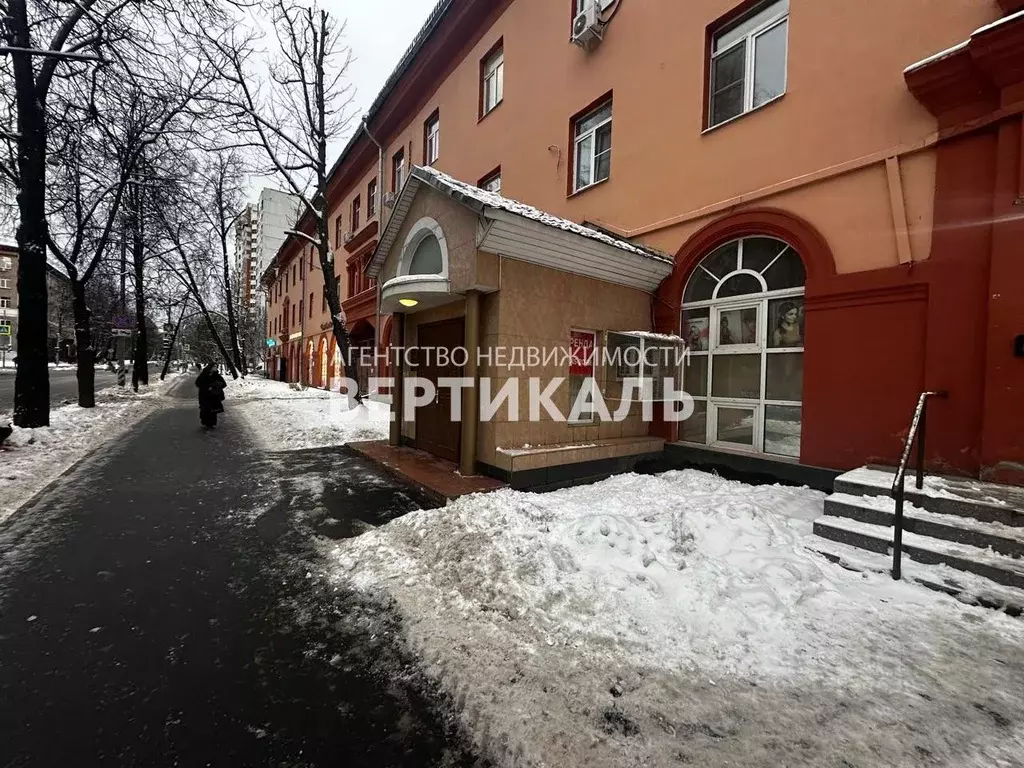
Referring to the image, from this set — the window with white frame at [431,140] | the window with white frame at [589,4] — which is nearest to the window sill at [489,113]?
the window with white frame at [589,4]

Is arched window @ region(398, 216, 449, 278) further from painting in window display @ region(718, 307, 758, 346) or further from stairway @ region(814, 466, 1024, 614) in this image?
stairway @ region(814, 466, 1024, 614)

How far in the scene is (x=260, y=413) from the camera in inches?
570

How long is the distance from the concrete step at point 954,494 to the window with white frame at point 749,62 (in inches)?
206

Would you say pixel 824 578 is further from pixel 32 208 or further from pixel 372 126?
pixel 372 126

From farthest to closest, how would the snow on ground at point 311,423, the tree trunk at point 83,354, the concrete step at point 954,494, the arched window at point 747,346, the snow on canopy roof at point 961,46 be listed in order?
the tree trunk at point 83,354 → the snow on ground at point 311,423 → the arched window at point 747,346 → the snow on canopy roof at point 961,46 → the concrete step at point 954,494

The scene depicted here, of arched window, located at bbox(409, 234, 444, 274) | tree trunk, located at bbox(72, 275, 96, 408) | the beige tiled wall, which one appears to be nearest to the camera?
the beige tiled wall

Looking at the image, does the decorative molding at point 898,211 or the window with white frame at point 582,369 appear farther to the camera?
the window with white frame at point 582,369

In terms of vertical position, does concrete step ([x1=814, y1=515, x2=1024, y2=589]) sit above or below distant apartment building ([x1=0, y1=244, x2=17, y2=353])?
below

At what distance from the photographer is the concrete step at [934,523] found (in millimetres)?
3322

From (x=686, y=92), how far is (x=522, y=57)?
5.20 metres

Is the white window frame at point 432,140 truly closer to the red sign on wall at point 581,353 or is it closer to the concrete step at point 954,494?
the red sign on wall at point 581,353

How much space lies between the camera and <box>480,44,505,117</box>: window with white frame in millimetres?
11391

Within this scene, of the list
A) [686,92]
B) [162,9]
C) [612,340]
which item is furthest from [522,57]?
[612,340]

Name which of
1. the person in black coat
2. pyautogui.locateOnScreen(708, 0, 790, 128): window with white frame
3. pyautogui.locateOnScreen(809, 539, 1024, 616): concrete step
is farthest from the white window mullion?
the person in black coat
